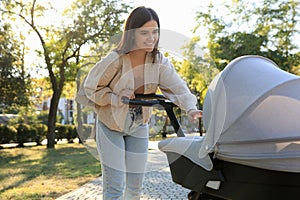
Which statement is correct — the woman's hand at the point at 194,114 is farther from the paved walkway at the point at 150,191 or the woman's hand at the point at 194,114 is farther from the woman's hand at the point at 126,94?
the paved walkway at the point at 150,191

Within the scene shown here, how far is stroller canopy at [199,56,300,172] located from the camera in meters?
1.93

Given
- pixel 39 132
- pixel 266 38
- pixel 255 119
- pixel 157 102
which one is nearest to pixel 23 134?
pixel 39 132

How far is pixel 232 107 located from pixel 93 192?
13.3ft

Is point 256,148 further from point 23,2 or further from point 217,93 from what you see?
point 23,2

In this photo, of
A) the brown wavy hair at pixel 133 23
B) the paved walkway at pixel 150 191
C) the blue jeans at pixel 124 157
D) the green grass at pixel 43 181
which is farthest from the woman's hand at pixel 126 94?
the green grass at pixel 43 181

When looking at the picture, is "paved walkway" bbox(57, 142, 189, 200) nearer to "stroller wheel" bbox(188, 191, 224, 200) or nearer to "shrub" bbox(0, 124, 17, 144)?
"stroller wheel" bbox(188, 191, 224, 200)

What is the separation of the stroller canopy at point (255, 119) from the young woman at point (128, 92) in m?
0.36

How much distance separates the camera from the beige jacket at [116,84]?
2.43m

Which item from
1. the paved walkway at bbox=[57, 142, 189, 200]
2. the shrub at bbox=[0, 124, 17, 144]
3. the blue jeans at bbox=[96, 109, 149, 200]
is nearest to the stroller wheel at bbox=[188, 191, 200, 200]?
the blue jeans at bbox=[96, 109, 149, 200]

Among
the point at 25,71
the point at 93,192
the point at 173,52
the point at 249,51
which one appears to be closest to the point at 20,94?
the point at 25,71

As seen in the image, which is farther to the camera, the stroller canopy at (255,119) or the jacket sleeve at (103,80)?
the jacket sleeve at (103,80)

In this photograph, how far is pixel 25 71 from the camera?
1817 cm

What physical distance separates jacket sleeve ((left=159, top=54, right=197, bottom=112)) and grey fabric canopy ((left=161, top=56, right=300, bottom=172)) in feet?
1.15

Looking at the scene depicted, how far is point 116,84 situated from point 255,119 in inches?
36.2
